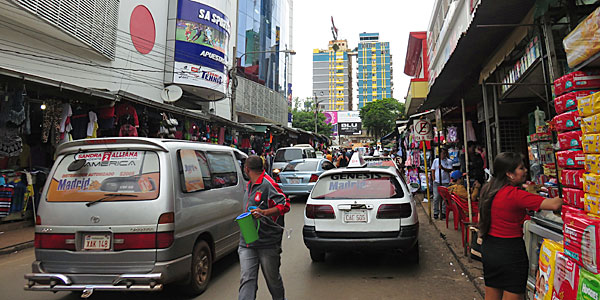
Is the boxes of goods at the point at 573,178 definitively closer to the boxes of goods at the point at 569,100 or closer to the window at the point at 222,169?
the boxes of goods at the point at 569,100

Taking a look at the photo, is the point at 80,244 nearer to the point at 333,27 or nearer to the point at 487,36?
the point at 487,36

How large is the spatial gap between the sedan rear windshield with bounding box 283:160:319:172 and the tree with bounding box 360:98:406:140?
4937 cm

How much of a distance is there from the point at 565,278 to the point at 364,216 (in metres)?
2.54

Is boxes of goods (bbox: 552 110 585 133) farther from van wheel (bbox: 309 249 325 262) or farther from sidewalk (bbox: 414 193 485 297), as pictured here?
van wheel (bbox: 309 249 325 262)

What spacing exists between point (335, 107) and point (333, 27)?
126 feet

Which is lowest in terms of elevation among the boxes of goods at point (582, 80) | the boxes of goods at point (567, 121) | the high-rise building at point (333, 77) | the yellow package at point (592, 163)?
the yellow package at point (592, 163)

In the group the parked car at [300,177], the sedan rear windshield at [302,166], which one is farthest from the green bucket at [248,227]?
the sedan rear windshield at [302,166]

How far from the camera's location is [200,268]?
13.7ft

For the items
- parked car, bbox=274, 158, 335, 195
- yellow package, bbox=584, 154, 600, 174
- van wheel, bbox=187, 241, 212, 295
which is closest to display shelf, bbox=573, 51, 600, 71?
yellow package, bbox=584, 154, 600, 174

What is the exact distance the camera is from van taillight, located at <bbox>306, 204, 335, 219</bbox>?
479cm

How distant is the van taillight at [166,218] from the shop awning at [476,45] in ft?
13.8

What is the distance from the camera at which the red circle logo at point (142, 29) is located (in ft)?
47.7

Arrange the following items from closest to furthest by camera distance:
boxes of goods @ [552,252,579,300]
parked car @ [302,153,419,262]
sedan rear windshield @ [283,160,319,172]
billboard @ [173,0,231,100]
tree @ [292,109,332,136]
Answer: boxes of goods @ [552,252,579,300] < parked car @ [302,153,419,262] < sedan rear windshield @ [283,160,319,172] < billboard @ [173,0,231,100] < tree @ [292,109,332,136]

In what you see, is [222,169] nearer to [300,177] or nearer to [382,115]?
[300,177]
